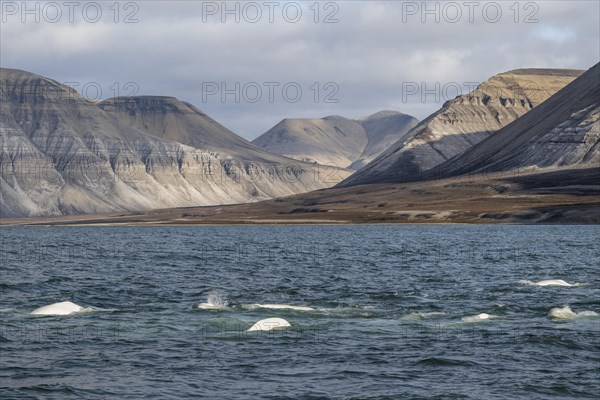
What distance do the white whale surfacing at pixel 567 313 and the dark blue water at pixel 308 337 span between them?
32 centimetres

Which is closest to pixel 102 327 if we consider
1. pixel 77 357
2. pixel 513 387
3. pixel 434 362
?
pixel 77 357

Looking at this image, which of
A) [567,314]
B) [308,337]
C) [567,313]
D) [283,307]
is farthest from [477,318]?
[283,307]

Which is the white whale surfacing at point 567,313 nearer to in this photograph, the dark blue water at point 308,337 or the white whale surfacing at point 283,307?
the dark blue water at point 308,337

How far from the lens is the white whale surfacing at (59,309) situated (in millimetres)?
49312

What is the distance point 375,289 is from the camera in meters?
63.1

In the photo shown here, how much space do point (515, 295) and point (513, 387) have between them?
2704 centimetres

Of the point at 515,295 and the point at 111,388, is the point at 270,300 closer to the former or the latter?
the point at 515,295

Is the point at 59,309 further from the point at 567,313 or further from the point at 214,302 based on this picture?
the point at 567,313

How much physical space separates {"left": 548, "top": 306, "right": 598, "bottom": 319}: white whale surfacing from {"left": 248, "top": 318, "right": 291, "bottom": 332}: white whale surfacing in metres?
14.2

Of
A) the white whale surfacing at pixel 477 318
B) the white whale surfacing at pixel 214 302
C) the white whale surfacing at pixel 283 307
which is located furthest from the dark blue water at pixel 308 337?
the white whale surfacing at pixel 283 307

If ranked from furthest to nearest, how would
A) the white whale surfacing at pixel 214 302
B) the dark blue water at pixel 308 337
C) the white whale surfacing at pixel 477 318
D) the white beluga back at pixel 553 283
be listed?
1. the white beluga back at pixel 553 283
2. the white whale surfacing at pixel 214 302
3. the white whale surfacing at pixel 477 318
4. the dark blue water at pixel 308 337

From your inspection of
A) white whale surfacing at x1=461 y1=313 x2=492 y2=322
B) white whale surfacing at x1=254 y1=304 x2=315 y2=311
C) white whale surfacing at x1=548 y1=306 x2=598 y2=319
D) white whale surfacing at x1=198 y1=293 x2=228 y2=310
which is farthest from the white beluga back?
white whale surfacing at x1=198 y1=293 x2=228 y2=310

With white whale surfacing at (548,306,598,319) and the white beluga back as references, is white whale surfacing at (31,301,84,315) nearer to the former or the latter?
white whale surfacing at (548,306,598,319)

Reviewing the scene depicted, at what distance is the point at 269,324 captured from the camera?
44.1m
